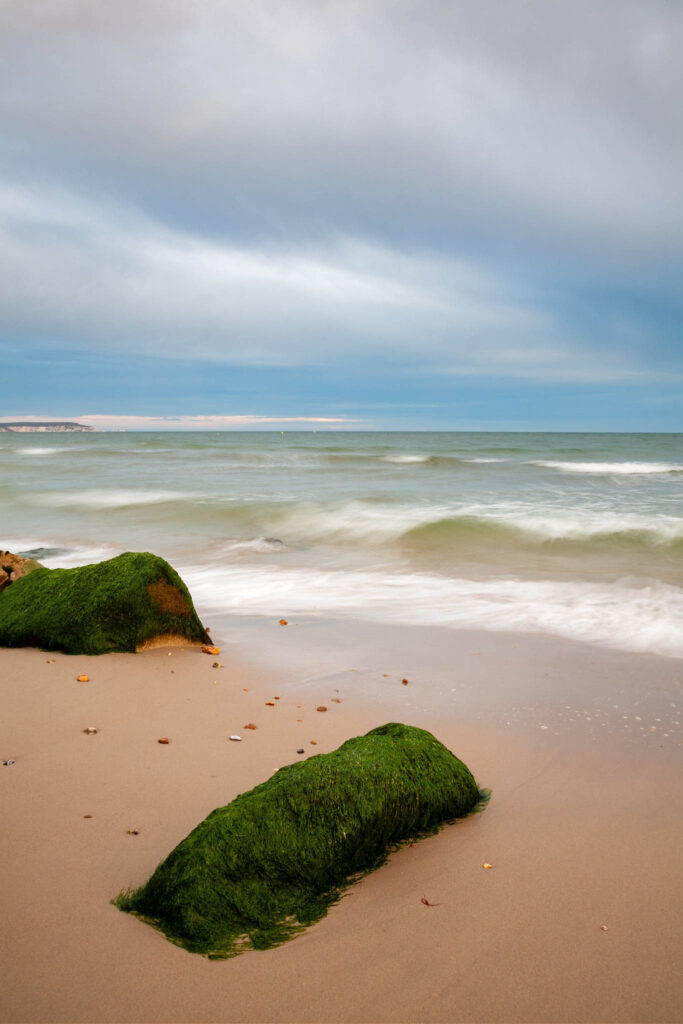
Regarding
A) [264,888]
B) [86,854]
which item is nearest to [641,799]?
[264,888]

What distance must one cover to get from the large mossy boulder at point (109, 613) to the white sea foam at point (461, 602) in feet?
5.77

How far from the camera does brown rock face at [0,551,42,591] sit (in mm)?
6102

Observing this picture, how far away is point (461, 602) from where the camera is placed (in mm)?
7574

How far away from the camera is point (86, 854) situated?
2.56m

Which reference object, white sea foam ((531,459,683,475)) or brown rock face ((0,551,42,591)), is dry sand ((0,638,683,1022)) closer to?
brown rock face ((0,551,42,591))

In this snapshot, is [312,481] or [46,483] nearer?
[46,483]

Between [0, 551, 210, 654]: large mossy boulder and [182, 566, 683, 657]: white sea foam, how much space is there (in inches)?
69.2

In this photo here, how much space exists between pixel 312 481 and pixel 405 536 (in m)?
13.6

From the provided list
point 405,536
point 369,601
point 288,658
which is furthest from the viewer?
point 405,536

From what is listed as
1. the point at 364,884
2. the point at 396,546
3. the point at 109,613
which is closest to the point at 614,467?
the point at 396,546

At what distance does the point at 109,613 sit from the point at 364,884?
327 centimetres

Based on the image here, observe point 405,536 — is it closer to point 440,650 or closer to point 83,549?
point 83,549

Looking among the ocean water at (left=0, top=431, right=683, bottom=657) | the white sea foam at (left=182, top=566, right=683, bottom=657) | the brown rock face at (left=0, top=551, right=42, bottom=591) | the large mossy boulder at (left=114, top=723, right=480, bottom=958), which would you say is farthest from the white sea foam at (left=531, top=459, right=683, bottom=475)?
the large mossy boulder at (left=114, top=723, right=480, bottom=958)

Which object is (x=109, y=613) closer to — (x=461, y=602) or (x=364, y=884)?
(x=364, y=884)
